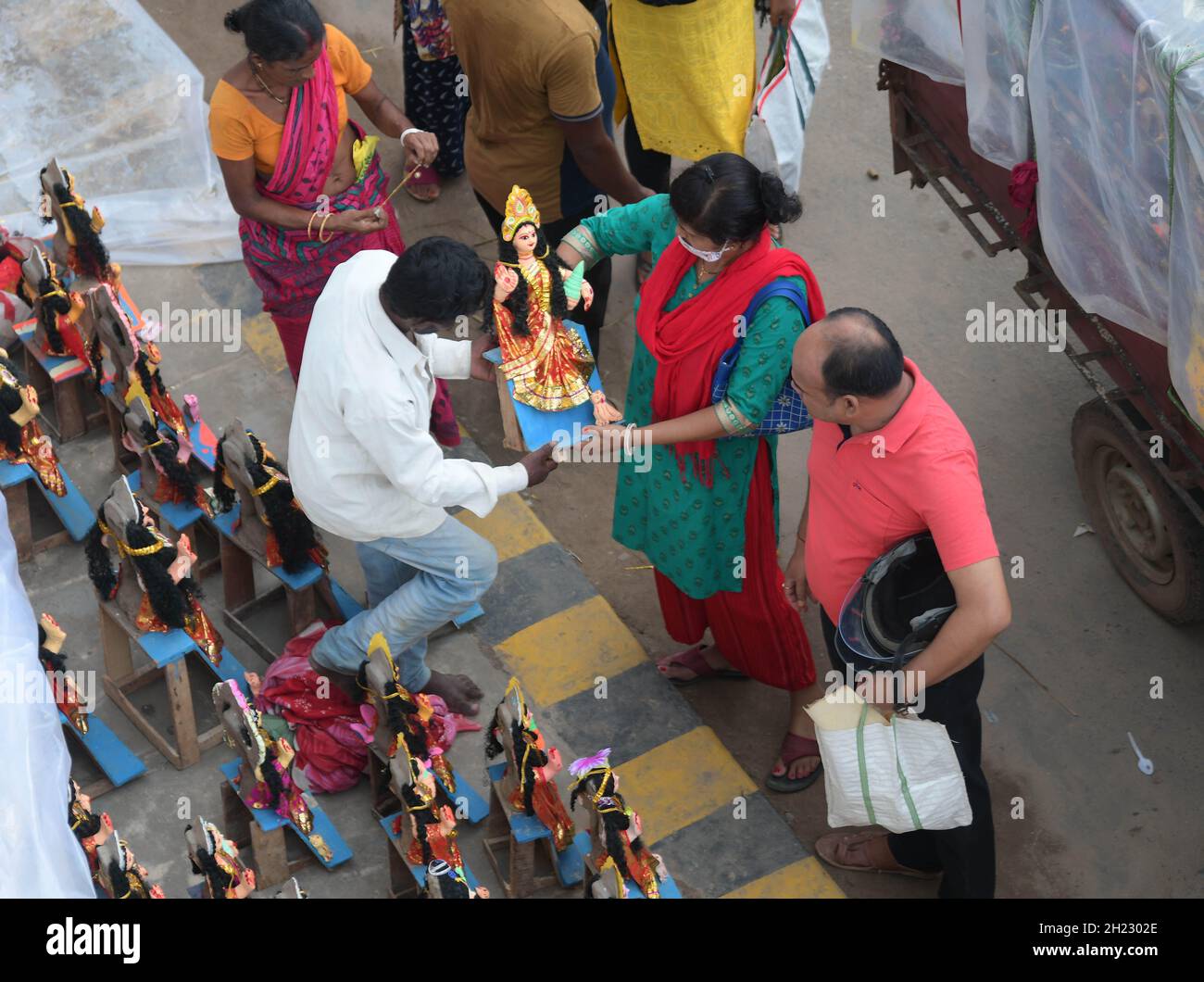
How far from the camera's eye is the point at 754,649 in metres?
4.17

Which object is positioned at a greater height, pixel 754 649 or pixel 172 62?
pixel 172 62

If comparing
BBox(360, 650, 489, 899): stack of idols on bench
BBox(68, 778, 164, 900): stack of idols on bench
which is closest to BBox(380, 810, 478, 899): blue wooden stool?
BBox(360, 650, 489, 899): stack of idols on bench

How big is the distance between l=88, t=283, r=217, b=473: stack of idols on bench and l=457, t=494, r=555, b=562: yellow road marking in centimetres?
89

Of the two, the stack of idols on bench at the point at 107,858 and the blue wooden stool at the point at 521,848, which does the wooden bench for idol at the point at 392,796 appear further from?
the stack of idols on bench at the point at 107,858

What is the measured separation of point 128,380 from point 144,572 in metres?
0.96

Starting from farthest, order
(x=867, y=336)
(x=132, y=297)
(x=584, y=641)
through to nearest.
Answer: (x=132, y=297)
(x=584, y=641)
(x=867, y=336)

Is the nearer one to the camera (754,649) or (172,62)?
(754,649)

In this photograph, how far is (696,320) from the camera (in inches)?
136

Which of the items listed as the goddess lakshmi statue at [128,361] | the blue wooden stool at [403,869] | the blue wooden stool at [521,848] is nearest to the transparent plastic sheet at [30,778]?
the blue wooden stool at [403,869]

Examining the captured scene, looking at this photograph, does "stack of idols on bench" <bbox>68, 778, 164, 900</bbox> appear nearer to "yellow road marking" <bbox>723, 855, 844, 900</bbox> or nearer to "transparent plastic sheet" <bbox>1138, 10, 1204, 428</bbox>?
"yellow road marking" <bbox>723, 855, 844, 900</bbox>

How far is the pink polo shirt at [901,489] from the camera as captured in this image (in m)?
3.05
